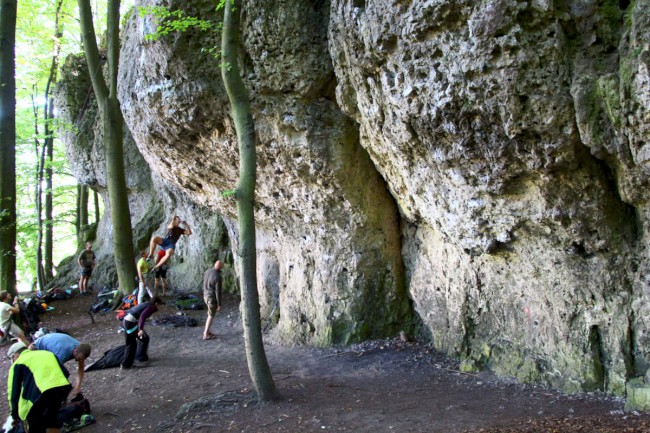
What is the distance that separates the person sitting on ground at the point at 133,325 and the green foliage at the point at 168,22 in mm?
4825

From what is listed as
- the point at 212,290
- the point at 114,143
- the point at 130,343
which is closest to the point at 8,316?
the point at 130,343

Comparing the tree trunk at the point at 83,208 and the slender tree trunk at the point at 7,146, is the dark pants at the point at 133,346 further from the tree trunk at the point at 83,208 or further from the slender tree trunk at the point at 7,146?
the tree trunk at the point at 83,208

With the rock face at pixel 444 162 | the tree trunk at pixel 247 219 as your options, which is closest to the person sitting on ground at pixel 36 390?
the tree trunk at pixel 247 219

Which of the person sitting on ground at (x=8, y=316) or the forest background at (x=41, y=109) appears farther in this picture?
the forest background at (x=41, y=109)

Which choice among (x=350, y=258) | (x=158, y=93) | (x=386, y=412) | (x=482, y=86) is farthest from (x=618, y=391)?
(x=158, y=93)

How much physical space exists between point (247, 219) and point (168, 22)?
373cm

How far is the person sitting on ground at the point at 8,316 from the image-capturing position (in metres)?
9.82

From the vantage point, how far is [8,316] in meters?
9.95

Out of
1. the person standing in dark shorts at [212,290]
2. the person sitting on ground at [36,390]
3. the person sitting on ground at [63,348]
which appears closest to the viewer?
the person sitting on ground at [36,390]

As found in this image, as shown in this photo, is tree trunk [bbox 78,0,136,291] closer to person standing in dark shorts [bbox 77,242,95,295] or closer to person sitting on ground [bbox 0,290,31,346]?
person sitting on ground [bbox 0,290,31,346]

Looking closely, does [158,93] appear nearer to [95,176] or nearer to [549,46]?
[549,46]

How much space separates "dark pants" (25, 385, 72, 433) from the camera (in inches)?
214

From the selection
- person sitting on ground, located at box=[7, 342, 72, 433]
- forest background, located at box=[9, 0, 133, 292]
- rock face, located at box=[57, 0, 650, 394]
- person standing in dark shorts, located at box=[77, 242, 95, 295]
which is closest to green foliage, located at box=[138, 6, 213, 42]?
rock face, located at box=[57, 0, 650, 394]

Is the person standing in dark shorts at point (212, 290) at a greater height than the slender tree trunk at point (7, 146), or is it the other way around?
the slender tree trunk at point (7, 146)
